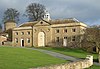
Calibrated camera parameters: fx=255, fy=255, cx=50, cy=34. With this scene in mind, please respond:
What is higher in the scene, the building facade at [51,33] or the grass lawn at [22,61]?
the building facade at [51,33]

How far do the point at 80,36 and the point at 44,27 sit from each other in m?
11.2

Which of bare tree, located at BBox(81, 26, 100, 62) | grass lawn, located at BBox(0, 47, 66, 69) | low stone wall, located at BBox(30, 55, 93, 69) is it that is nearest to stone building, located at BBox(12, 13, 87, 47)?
bare tree, located at BBox(81, 26, 100, 62)

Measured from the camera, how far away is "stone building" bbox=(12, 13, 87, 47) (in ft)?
226

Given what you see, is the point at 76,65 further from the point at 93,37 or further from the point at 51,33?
the point at 51,33

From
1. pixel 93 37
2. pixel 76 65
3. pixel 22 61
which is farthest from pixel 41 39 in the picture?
pixel 22 61

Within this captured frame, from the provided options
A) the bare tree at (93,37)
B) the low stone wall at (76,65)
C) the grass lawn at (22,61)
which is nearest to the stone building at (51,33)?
the bare tree at (93,37)

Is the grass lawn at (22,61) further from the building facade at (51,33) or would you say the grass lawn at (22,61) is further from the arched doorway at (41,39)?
the arched doorway at (41,39)

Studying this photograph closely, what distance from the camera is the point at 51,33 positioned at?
236 ft

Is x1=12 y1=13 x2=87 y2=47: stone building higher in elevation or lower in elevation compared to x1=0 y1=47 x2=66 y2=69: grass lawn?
higher

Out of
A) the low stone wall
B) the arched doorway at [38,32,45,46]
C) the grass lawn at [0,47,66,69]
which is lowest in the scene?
the low stone wall

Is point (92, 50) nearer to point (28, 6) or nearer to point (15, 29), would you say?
point (15, 29)

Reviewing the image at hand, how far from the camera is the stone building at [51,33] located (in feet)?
226

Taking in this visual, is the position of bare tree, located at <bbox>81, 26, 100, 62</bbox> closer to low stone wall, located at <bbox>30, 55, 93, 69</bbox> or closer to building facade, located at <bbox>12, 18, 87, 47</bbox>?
building facade, located at <bbox>12, 18, 87, 47</bbox>

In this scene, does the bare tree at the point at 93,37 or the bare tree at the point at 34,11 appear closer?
the bare tree at the point at 93,37
